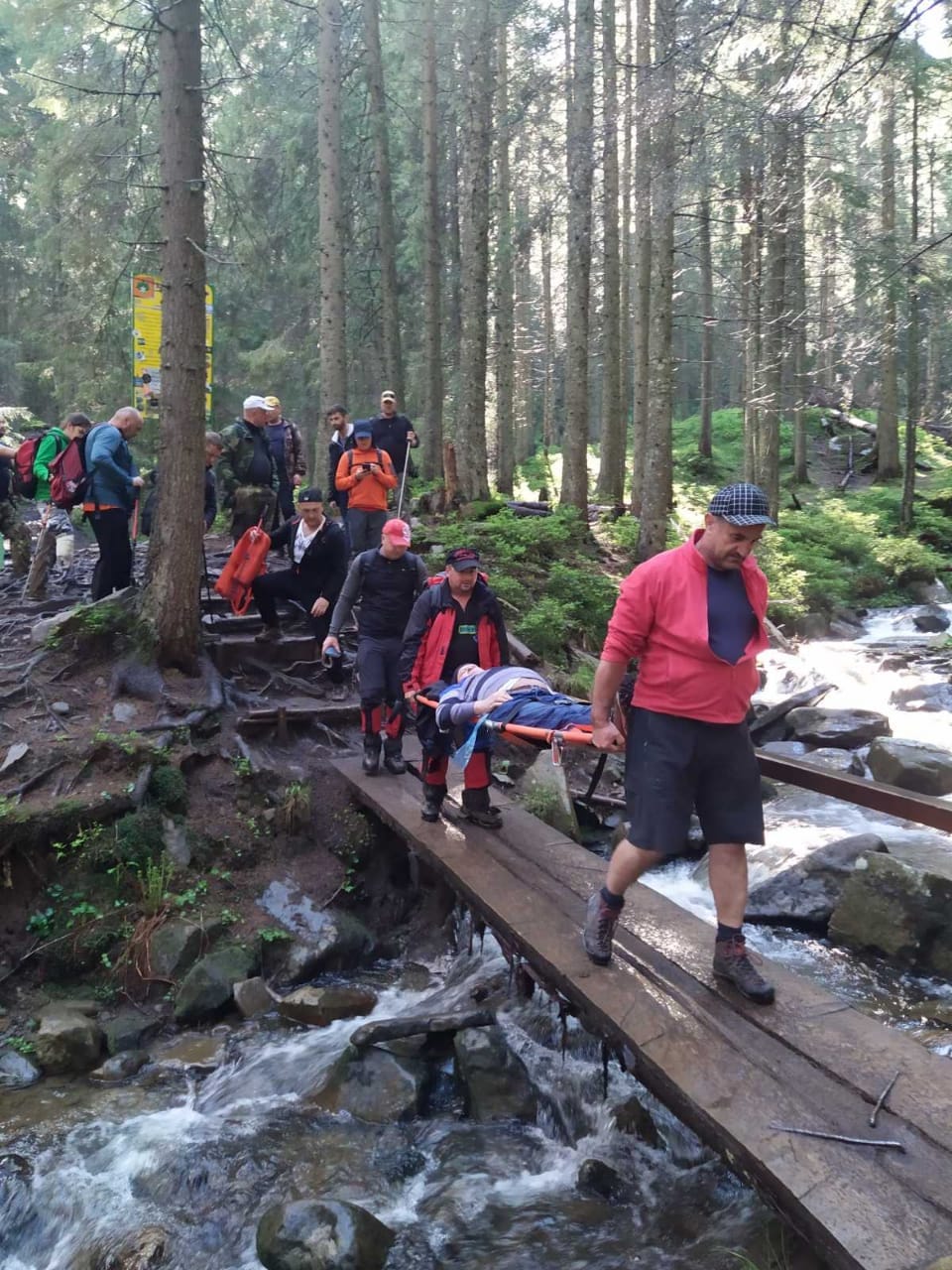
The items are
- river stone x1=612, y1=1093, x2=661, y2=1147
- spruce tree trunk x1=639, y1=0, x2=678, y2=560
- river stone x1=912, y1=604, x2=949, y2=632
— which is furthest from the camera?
river stone x1=912, y1=604, x2=949, y2=632

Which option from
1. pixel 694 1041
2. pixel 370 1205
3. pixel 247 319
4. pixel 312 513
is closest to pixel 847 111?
pixel 312 513

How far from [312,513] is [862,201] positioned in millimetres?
14789

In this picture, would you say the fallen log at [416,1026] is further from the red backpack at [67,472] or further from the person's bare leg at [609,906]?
the red backpack at [67,472]

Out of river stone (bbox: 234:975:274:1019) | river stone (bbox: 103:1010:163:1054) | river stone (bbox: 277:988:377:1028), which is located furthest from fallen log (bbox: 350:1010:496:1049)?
river stone (bbox: 103:1010:163:1054)

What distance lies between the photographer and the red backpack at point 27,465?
11.0 m

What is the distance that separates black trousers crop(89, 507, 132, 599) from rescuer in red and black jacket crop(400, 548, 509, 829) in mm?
4325

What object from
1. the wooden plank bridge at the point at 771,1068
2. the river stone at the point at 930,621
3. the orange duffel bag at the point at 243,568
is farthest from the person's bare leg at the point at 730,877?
the river stone at the point at 930,621

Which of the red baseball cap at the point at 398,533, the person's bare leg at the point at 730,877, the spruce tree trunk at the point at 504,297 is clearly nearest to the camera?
the person's bare leg at the point at 730,877

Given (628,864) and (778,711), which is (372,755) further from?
(778,711)

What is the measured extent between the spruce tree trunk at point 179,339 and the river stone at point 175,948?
2835 millimetres

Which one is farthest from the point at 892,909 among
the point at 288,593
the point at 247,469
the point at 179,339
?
the point at 247,469

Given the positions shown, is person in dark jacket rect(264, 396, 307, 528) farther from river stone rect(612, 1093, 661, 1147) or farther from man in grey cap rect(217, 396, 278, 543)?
river stone rect(612, 1093, 661, 1147)

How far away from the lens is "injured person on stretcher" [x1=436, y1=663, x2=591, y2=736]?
5926 mm

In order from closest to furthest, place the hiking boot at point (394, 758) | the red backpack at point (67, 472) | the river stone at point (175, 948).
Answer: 1. the river stone at point (175, 948)
2. the hiking boot at point (394, 758)
3. the red backpack at point (67, 472)
